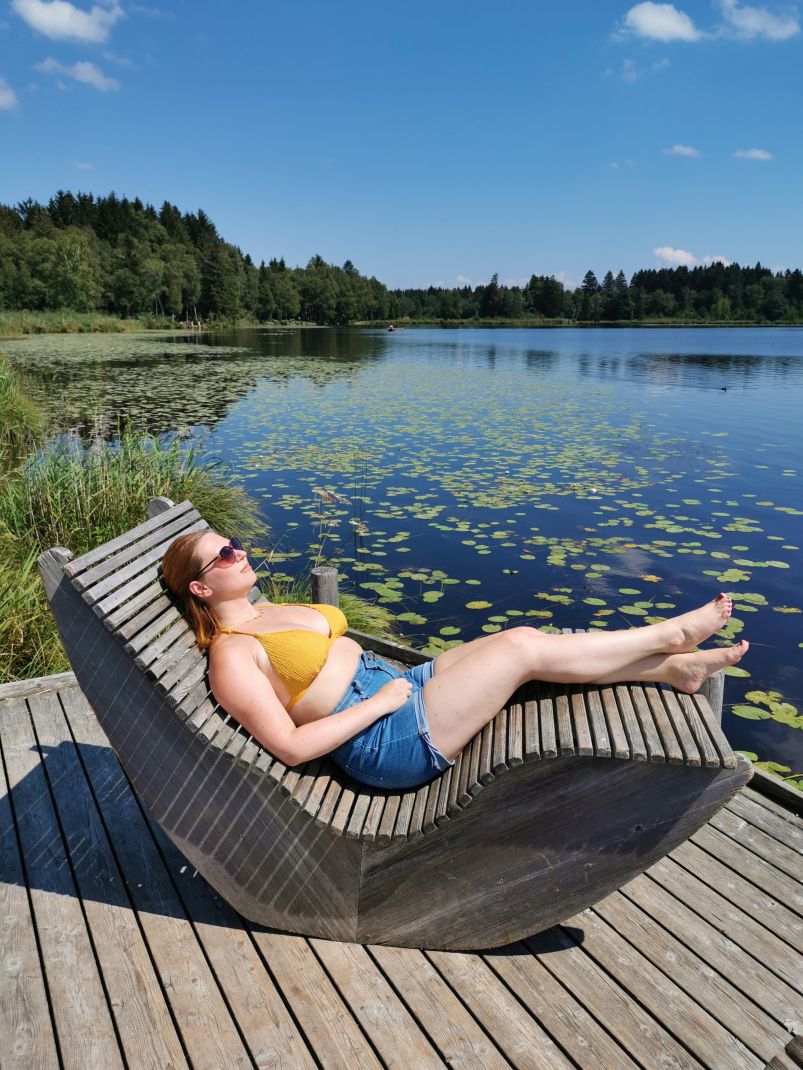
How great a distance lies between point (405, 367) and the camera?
26141 millimetres

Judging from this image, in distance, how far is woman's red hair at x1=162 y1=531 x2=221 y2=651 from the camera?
1999mm

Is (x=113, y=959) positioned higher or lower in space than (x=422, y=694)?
lower

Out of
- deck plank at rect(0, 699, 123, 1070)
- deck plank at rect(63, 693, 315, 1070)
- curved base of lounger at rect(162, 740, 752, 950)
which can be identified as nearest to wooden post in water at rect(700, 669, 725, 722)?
curved base of lounger at rect(162, 740, 752, 950)

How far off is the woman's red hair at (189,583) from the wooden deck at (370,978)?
0.83m

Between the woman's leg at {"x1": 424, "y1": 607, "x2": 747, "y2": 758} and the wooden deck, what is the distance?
Answer: 0.65 meters

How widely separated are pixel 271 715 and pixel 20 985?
38.0 inches

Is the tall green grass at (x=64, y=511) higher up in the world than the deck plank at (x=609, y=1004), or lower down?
higher up

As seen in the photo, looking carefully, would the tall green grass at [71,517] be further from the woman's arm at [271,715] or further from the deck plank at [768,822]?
the deck plank at [768,822]

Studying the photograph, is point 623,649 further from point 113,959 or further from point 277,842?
point 113,959

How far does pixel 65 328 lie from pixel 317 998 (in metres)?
45.4

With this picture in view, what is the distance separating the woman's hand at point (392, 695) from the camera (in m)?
1.87

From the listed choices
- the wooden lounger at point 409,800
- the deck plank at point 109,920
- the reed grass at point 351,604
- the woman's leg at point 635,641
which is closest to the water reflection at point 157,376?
the reed grass at point 351,604

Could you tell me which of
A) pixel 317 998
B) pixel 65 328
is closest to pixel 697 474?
pixel 317 998

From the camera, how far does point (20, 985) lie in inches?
69.9
